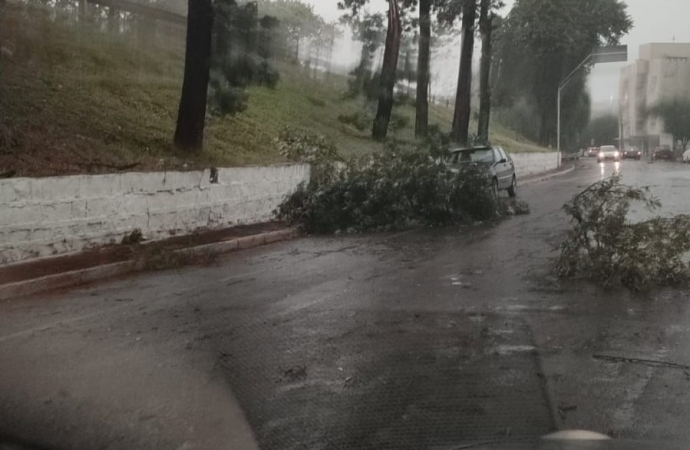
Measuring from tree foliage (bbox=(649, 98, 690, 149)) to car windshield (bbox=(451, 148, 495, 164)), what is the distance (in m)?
4.06

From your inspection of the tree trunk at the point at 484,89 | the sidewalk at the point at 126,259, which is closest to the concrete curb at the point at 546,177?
the tree trunk at the point at 484,89

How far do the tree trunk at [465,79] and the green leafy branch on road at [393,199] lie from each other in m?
8.23

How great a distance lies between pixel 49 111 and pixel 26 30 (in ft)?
11.5

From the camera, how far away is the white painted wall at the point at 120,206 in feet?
35.8

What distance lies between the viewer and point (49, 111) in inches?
610

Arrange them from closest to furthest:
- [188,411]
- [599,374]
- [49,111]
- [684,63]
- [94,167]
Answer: [188,411] → [599,374] → [94,167] → [49,111] → [684,63]

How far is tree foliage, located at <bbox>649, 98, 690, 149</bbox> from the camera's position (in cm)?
1802

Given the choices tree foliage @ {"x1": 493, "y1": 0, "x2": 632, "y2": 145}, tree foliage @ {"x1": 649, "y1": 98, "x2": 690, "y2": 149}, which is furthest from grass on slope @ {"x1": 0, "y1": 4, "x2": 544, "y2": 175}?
tree foliage @ {"x1": 649, "y1": 98, "x2": 690, "y2": 149}

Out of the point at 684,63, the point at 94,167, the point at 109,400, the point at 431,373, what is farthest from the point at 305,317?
the point at 684,63

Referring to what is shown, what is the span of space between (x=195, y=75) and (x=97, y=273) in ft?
21.2

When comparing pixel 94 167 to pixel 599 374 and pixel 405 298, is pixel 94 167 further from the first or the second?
pixel 599 374

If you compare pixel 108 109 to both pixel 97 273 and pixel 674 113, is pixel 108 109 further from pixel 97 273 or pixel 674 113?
pixel 674 113

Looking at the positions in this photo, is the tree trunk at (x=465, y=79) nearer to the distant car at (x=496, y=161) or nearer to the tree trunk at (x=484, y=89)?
the tree trunk at (x=484, y=89)

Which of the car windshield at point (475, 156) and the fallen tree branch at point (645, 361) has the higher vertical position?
the car windshield at point (475, 156)
